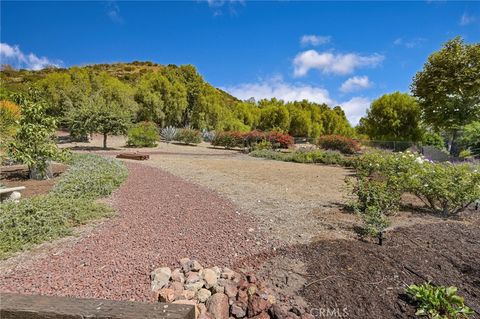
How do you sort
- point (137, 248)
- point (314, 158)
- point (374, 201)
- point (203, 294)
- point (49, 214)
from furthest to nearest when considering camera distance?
point (314, 158) → point (374, 201) → point (49, 214) → point (137, 248) → point (203, 294)

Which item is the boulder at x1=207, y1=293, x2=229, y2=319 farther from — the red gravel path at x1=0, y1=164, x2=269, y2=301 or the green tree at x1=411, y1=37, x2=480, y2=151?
Answer: the green tree at x1=411, y1=37, x2=480, y2=151

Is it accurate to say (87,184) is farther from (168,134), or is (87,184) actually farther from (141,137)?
(168,134)

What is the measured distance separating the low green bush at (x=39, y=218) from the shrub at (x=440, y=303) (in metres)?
4.12

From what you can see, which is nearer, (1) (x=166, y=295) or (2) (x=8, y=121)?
(1) (x=166, y=295)

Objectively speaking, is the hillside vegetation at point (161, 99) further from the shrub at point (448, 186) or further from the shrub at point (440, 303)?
the shrub at point (440, 303)

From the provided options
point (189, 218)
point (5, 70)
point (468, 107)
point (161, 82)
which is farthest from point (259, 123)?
point (5, 70)

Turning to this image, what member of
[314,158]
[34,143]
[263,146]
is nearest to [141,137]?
[263,146]

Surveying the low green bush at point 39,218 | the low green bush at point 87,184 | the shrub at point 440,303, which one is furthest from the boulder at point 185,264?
the low green bush at point 87,184

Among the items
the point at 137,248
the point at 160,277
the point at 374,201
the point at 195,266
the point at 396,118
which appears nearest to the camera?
the point at 160,277

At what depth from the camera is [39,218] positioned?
4137 millimetres

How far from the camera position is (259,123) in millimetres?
44812

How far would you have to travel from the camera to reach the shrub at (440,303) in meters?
2.53

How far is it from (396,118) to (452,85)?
9466 mm

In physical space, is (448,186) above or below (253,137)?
below
